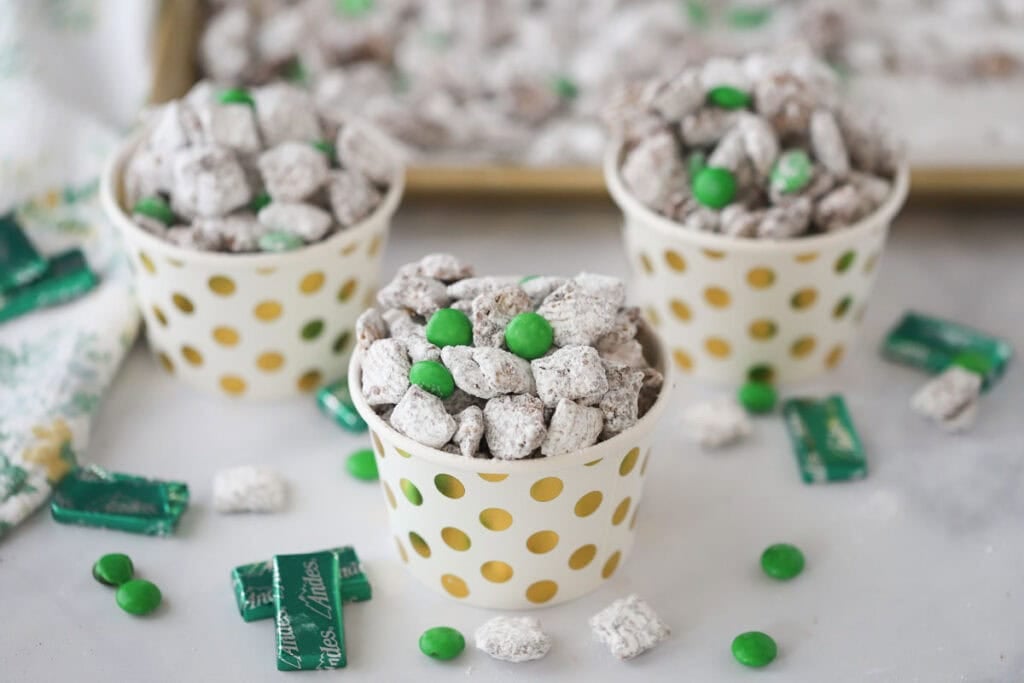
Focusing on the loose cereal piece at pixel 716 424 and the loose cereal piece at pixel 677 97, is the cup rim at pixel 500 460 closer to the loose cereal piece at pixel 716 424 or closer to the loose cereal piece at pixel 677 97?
the loose cereal piece at pixel 716 424

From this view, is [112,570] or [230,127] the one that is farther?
[230,127]

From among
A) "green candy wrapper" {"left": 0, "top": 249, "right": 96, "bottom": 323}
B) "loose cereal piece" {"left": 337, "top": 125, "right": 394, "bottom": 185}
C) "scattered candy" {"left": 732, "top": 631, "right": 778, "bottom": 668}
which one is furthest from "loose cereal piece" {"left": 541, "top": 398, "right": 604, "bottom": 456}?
"green candy wrapper" {"left": 0, "top": 249, "right": 96, "bottom": 323}

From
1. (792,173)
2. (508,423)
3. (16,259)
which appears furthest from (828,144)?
(16,259)

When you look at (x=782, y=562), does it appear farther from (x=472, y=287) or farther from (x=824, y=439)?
(x=472, y=287)

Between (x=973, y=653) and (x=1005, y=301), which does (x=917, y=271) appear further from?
(x=973, y=653)

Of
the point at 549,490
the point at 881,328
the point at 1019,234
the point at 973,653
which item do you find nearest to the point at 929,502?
the point at 973,653

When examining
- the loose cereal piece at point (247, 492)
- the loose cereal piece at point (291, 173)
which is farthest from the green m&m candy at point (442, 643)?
the loose cereal piece at point (291, 173)
